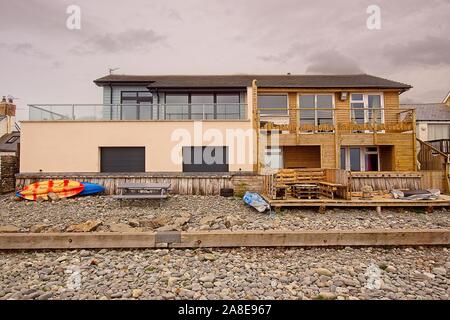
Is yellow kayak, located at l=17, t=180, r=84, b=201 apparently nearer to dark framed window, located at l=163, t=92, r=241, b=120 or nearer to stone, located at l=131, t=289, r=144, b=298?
dark framed window, located at l=163, t=92, r=241, b=120

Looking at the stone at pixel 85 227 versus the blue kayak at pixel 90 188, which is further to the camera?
the blue kayak at pixel 90 188

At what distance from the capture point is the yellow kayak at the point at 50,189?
38.1 ft

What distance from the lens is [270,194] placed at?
1030 centimetres

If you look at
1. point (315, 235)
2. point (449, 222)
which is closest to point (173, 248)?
point (315, 235)

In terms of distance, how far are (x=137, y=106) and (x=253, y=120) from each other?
7316mm

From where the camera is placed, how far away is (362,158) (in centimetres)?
1638

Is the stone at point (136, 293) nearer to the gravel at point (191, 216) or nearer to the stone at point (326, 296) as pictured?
the stone at point (326, 296)

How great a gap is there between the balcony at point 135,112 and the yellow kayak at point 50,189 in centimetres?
405

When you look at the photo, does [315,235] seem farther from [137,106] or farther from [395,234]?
[137,106]

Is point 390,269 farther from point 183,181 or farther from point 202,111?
point 202,111

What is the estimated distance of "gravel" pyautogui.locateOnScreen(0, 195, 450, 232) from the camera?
290 inches

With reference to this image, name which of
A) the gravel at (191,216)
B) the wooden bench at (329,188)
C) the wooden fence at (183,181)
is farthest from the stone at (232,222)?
the wooden fence at (183,181)

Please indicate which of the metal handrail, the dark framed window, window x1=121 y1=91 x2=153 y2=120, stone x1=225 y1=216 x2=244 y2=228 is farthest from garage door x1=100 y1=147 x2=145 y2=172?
stone x1=225 y1=216 x2=244 y2=228

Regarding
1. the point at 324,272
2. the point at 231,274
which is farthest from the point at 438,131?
the point at 231,274
